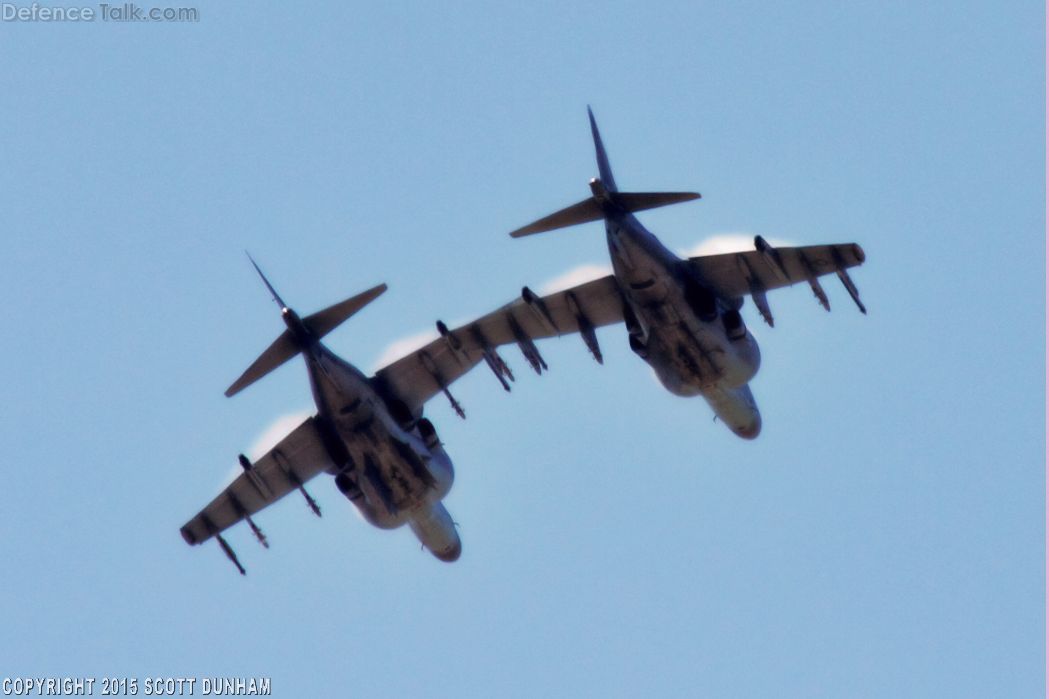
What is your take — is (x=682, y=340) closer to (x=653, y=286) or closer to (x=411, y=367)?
(x=653, y=286)

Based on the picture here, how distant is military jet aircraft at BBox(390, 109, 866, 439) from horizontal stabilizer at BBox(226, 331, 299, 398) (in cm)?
613

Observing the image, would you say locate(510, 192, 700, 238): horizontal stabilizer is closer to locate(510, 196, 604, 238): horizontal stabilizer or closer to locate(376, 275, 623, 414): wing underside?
locate(510, 196, 604, 238): horizontal stabilizer

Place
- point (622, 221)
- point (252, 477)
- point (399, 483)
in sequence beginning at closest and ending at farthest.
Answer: point (622, 221)
point (399, 483)
point (252, 477)

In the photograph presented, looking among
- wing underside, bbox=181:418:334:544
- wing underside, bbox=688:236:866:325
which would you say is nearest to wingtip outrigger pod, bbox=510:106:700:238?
wing underside, bbox=688:236:866:325

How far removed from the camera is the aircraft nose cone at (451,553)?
66.2 m

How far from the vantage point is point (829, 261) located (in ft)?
194

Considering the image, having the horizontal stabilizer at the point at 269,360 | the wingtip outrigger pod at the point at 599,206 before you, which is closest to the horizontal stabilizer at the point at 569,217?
the wingtip outrigger pod at the point at 599,206

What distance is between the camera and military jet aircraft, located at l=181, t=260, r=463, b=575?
58.2 metres

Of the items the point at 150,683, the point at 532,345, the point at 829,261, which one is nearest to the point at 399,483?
the point at 532,345

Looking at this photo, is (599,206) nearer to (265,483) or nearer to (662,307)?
(662,307)

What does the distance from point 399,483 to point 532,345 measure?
6584 millimetres

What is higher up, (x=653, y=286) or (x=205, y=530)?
(x=653, y=286)

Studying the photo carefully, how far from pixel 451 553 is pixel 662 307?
44.1 feet

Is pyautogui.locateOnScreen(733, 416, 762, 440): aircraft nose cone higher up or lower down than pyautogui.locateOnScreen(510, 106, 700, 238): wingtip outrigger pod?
lower down
